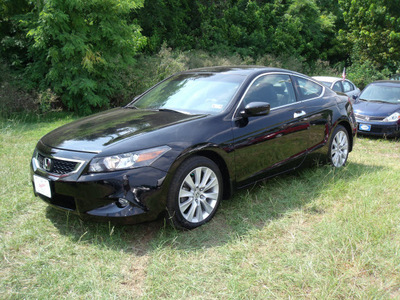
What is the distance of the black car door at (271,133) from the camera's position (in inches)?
161

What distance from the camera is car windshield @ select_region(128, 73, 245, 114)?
420 centimetres

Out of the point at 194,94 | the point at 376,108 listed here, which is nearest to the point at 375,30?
the point at 376,108

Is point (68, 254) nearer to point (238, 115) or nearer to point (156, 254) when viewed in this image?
point (156, 254)

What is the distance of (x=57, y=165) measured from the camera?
343cm

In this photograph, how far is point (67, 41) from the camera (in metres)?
10.0

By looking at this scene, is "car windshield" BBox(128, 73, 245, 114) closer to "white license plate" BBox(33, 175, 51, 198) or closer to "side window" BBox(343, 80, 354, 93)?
"white license plate" BBox(33, 175, 51, 198)

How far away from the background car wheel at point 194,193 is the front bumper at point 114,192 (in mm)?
136

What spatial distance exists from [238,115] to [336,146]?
2.17 metres

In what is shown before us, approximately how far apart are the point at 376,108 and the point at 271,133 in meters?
6.21

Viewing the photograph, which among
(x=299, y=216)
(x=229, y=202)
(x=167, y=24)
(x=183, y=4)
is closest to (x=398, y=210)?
(x=299, y=216)

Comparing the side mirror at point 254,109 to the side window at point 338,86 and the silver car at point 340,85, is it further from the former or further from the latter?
the side window at point 338,86

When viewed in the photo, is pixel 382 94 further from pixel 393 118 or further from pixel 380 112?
pixel 393 118

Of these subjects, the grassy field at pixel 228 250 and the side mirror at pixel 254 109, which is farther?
the side mirror at pixel 254 109

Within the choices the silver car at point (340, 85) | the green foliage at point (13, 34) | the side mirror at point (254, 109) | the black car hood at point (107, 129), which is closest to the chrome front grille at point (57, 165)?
the black car hood at point (107, 129)
